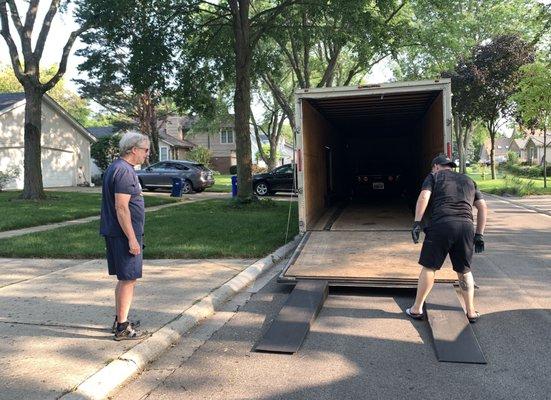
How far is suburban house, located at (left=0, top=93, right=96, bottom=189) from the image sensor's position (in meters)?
24.9

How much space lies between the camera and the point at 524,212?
16.0m

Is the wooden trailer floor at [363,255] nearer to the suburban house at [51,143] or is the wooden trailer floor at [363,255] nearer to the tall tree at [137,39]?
the tall tree at [137,39]

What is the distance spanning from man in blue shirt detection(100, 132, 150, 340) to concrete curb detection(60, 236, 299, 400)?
0.25m

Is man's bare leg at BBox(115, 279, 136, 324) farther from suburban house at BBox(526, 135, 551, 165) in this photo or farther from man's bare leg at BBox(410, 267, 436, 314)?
suburban house at BBox(526, 135, 551, 165)

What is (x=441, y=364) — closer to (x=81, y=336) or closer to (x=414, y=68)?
(x=81, y=336)

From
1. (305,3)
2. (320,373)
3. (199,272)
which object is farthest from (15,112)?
(320,373)

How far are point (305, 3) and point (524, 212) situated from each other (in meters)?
9.38

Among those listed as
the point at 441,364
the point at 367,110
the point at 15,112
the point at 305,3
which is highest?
the point at 305,3

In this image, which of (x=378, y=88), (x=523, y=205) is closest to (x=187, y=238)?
(x=378, y=88)

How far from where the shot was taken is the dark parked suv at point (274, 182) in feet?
77.4

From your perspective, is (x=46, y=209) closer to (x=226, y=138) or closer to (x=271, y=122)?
(x=271, y=122)

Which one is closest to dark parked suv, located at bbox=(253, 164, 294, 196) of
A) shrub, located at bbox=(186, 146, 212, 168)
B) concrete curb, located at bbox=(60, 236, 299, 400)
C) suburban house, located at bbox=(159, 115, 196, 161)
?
concrete curb, located at bbox=(60, 236, 299, 400)

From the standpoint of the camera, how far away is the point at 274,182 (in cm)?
2380

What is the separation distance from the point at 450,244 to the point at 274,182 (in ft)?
61.1
